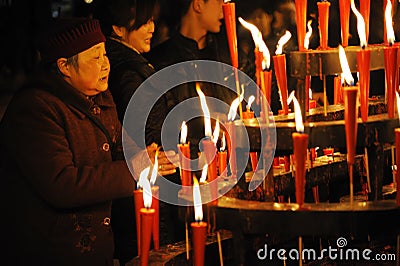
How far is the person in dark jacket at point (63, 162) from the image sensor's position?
4.06m

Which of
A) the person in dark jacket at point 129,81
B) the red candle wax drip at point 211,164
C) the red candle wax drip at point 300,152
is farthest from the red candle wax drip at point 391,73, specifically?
the person in dark jacket at point 129,81

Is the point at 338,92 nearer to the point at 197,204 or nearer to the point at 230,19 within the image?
the point at 230,19

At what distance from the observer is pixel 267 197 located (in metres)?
3.94

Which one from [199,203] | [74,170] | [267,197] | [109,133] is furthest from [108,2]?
[199,203]

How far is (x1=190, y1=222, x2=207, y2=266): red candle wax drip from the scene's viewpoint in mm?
3295

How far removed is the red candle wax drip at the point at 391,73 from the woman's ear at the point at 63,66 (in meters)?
1.55

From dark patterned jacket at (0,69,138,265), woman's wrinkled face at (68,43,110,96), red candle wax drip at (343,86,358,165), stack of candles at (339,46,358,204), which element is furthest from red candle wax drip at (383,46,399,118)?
woman's wrinkled face at (68,43,110,96)

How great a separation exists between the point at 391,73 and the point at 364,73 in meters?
0.15

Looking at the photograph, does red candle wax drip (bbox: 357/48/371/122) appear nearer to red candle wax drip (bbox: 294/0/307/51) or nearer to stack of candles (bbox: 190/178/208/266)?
red candle wax drip (bbox: 294/0/307/51)

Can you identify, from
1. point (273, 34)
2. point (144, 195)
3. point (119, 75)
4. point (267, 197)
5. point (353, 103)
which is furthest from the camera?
point (273, 34)

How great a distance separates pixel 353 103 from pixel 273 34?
376 centimetres

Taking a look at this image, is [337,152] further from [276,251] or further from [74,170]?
[74,170]

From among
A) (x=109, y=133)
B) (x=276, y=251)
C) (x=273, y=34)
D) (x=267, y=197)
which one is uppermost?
(x=273, y=34)

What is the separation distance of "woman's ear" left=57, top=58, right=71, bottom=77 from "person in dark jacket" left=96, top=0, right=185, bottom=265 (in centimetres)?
86
